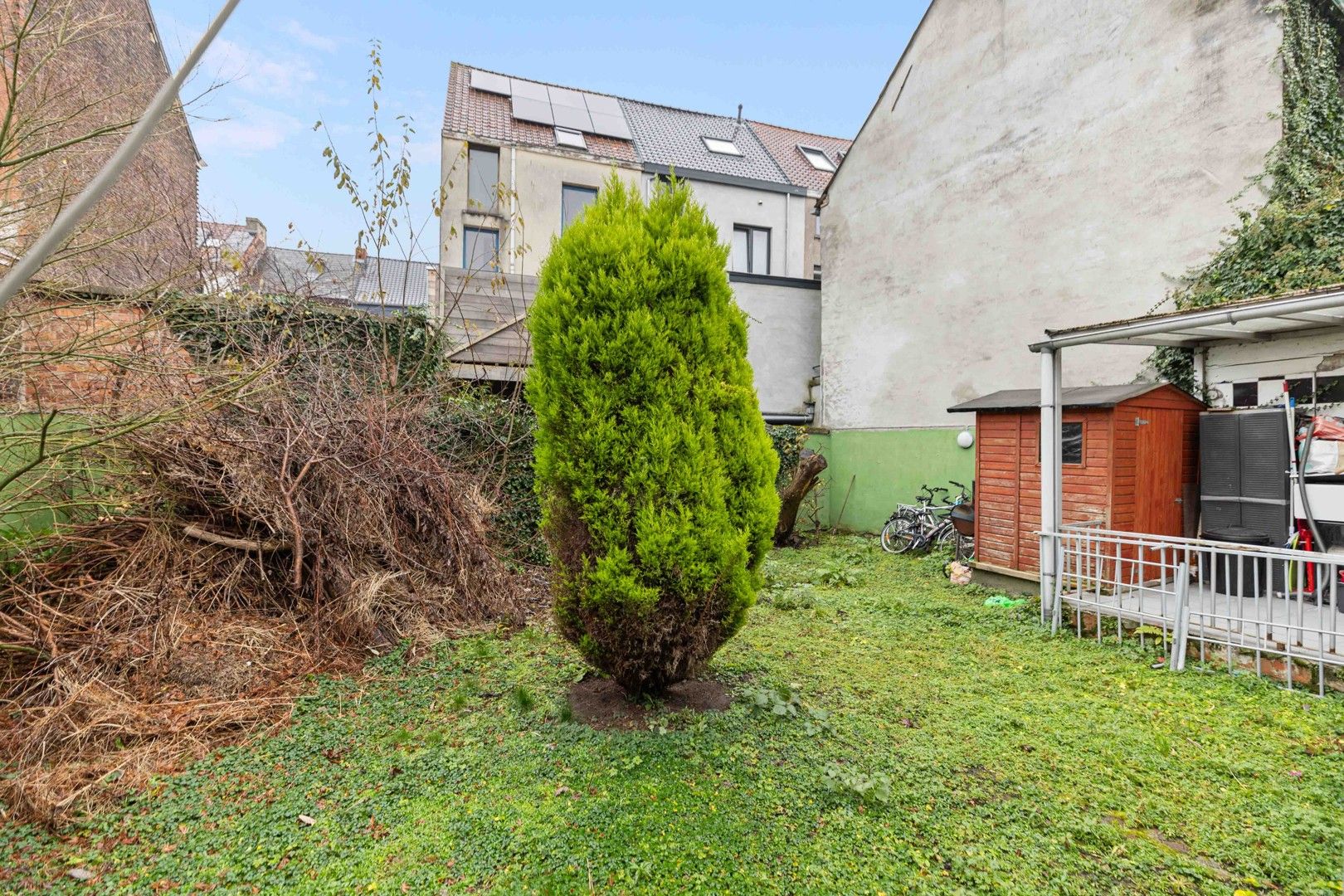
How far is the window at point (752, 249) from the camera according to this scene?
15453 millimetres

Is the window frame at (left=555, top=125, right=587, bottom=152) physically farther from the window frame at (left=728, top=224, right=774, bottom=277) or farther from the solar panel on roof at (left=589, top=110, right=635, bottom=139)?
the window frame at (left=728, top=224, right=774, bottom=277)

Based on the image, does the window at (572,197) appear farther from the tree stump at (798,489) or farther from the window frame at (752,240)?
the tree stump at (798,489)

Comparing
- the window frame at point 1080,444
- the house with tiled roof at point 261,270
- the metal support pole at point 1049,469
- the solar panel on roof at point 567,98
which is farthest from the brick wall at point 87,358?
the solar panel on roof at point 567,98

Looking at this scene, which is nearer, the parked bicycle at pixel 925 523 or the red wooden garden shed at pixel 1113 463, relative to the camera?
the red wooden garden shed at pixel 1113 463

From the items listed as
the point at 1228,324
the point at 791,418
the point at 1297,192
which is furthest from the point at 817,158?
the point at 1228,324

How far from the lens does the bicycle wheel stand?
30.0 ft

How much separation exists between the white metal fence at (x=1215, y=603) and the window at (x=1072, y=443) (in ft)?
2.28

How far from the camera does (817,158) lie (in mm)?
18219

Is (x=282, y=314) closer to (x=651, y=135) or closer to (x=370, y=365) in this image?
(x=370, y=365)

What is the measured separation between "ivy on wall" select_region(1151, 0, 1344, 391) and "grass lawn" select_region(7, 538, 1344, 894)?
449 cm

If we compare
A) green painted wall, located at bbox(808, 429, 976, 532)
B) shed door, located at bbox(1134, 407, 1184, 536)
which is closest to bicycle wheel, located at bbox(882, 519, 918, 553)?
green painted wall, located at bbox(808, 429, 976, 532)

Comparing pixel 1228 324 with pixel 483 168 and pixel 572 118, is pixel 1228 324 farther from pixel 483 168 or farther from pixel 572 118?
pixel 572 118

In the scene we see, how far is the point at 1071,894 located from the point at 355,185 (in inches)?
302

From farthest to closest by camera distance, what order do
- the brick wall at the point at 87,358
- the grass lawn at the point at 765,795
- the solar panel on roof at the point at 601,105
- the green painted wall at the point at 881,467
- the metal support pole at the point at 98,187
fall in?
1. the solar panel on roof at the point at 601,105
2. the green painted wall at the point at 881,467
3. the brick wall at the point at 87,358
4. the grass lawn at the point at 765,795
5. the metal support pole at the point at 98,187
